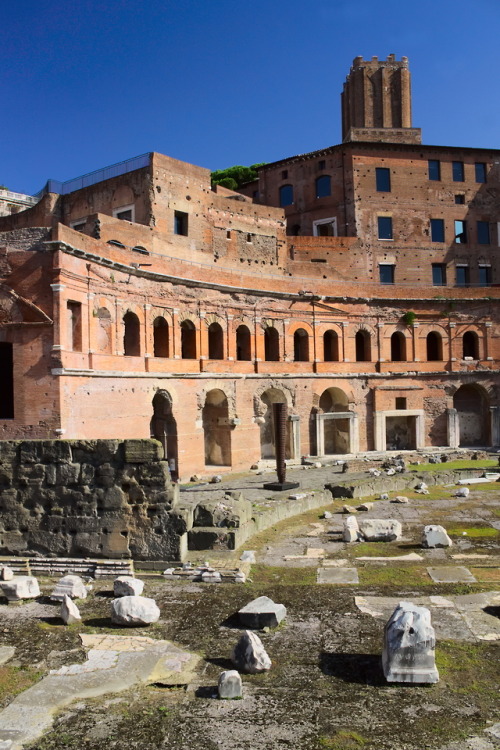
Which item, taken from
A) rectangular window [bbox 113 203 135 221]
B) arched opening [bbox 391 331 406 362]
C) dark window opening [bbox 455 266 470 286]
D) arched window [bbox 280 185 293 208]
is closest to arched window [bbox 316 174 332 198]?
arched window [bbox 280 185 293 208]

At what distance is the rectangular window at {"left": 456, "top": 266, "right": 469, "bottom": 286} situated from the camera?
34125mm

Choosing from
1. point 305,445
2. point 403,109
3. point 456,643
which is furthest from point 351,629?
point 403,109

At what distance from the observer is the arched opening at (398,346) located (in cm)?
3042

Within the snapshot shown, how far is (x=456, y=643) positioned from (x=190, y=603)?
330 centimetres

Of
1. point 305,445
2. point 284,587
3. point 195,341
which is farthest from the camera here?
point 305,445

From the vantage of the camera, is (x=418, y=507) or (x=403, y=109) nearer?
(x=418, y=507)

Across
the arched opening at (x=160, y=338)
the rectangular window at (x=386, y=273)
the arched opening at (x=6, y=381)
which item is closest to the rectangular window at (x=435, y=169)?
the rectangular window at (x=386, y=273)

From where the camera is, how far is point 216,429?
25.2 metres

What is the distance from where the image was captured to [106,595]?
8617 millimetres

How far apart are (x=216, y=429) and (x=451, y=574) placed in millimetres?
16181

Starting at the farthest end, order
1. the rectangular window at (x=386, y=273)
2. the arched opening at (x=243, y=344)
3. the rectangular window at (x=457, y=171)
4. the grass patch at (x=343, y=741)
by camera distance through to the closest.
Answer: the rectangular window at (x=457, y=171), the rectangular window at (x=386, y=273), the arched opening at (x=243, y=344), the grass patch at (x=343, y=741)

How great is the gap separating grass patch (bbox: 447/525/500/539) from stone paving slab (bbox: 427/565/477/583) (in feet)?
8.42

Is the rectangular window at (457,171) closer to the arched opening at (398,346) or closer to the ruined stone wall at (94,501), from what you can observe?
the arched opening at (398,346)

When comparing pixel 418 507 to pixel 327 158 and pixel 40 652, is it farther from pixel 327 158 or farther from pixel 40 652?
pixel 327 158
